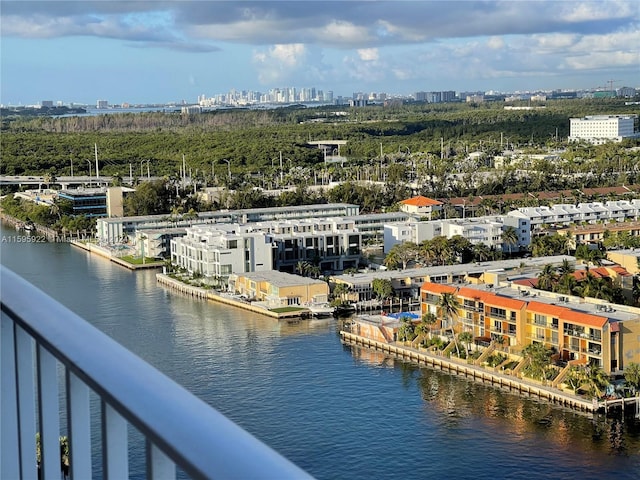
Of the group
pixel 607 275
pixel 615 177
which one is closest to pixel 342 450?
pixel 607 275

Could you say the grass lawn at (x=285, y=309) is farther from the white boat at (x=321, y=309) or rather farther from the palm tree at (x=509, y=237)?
the palm tree at (x=509, y=237)

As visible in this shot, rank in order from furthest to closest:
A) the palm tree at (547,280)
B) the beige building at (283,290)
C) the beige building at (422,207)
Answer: the beige building at (422,207)
the beige building at (283,290)
the palm tree at (547,280)

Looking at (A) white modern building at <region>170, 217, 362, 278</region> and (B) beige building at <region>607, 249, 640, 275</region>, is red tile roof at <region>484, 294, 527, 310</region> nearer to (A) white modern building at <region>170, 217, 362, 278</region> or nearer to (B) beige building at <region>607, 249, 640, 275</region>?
(B) beige building at <region>607, 249, 640, 275</region>

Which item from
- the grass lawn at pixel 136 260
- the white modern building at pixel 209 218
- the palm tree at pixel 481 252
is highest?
the white modern building at pixel 209 218

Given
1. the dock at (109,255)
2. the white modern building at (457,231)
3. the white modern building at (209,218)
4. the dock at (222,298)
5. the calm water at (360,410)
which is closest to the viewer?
the calm water at (360,410)

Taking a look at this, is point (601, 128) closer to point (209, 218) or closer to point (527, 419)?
point (209, 218)

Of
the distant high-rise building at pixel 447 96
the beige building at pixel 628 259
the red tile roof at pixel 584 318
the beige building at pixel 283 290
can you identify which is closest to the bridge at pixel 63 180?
the beige building at pixel 283 290

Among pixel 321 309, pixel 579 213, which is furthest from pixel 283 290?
pixel 579 213
